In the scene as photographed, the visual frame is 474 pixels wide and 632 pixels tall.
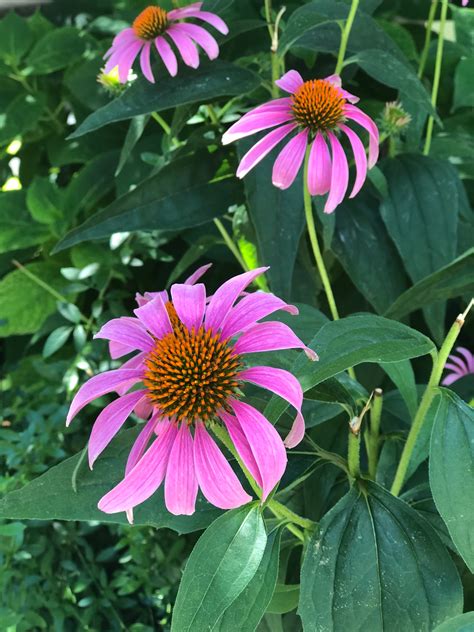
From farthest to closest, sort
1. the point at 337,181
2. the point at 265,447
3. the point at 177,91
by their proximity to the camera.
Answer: the point at 177,91 → the point at 337,181 → the point at 265,447

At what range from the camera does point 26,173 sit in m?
1.03

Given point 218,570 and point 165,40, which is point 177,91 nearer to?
point 165,40

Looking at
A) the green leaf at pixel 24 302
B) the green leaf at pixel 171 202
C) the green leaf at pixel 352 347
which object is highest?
the green leaf at pixel 352 347

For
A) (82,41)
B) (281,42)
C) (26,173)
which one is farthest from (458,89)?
(26,173)

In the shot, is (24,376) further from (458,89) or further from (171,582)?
(458,89)

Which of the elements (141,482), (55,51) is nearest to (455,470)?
(141,482)

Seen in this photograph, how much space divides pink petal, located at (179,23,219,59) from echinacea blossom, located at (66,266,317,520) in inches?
12.1

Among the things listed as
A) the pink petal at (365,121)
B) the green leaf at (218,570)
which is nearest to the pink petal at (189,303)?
the green leaf at (218,570)

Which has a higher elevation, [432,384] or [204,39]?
[204,39]

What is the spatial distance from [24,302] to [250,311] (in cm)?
60

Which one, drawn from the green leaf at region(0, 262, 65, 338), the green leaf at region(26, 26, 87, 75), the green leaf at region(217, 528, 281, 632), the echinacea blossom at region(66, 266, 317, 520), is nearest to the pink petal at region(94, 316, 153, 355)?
the echinacea blossom at region(66, 266, 317, 520)

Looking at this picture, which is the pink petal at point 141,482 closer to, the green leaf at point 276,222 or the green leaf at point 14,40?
the green leaf at point 276,222

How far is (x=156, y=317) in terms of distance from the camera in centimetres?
36

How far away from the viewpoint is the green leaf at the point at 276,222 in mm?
596
